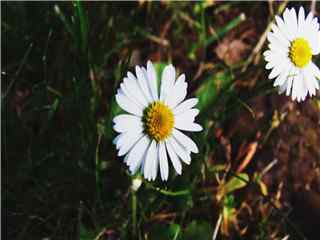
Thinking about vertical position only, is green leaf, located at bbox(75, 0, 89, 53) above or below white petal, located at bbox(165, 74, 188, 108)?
above

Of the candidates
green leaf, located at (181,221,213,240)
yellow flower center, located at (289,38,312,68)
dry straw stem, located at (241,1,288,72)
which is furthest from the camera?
dry straw stem, located at (241,1,288,72)

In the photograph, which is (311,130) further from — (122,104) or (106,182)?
(122,104)

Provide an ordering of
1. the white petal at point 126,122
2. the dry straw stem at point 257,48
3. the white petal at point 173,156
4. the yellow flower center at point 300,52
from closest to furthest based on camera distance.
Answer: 1. the white petal at point 126,122
2. the white petal at point 173,156
3. the yellow flower center at point 300,52
4. the dry straw stem at point 257,48

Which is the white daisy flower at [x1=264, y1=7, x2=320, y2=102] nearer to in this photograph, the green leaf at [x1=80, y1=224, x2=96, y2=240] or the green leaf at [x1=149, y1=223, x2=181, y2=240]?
the green leaf at [x1=149, y1=223, x2=181, y2=240]

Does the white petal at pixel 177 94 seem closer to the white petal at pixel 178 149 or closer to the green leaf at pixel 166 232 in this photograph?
the white petal at pixel 178 149

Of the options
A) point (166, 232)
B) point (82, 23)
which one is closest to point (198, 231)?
point (166, 232)

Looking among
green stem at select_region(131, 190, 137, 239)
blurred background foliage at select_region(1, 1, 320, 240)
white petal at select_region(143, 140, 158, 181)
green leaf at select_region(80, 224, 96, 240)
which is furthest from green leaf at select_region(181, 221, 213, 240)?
white petal at select_region(143, 140, 158, 181)

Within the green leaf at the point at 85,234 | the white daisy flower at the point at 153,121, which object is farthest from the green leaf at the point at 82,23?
the green leaf at the point at 85,234
